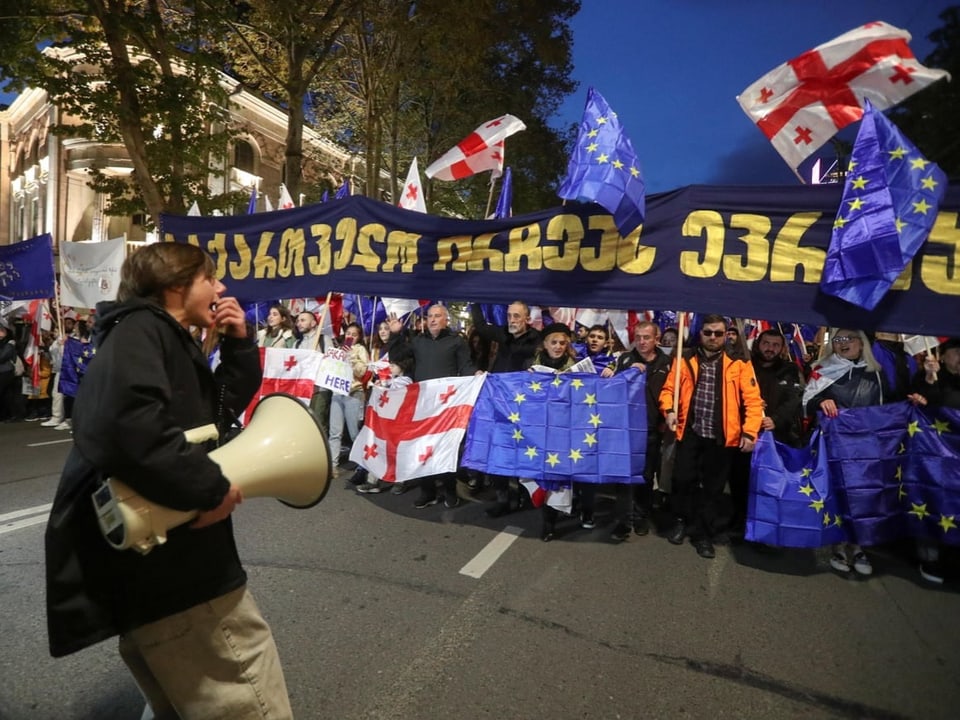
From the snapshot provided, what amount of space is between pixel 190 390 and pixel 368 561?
278cm

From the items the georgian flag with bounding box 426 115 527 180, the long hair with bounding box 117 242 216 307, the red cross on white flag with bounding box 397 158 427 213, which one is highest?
the georgian flag with bounding box 426 115 527 180

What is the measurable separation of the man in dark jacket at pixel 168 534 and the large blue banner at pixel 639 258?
3278 millimetres

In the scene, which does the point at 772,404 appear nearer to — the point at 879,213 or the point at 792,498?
the point at 792,498

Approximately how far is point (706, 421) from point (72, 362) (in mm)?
9019

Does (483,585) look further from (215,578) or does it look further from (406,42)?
(406,42)

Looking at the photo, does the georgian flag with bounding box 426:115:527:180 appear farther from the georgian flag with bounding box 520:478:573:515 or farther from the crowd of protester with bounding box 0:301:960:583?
the georgian flag with bounding box 520:478:573:515

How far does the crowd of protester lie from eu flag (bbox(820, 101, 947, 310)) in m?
0.36

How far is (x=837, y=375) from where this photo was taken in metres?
4.37

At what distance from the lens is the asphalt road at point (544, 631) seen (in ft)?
8.39

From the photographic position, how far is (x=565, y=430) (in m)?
4.61

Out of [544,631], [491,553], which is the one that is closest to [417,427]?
[491,553]

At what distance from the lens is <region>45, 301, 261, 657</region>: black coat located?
4.46ft

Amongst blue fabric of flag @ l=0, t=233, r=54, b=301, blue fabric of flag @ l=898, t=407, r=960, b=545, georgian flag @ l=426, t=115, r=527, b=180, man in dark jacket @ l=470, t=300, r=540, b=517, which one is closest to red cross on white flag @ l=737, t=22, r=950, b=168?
blue fabric of flag @ l=898, t=407, r=960, b=545

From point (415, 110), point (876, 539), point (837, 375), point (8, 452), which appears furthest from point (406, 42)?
point (876, 539)
